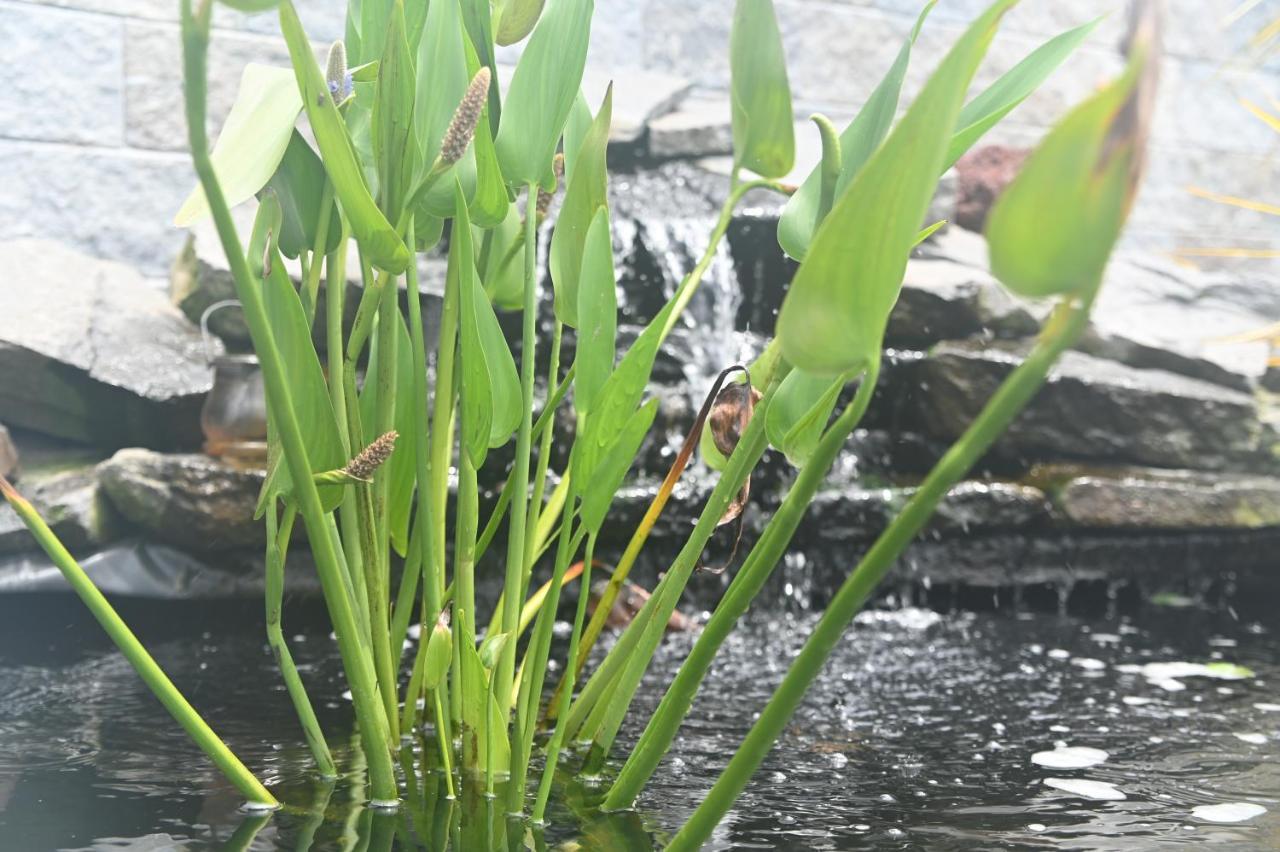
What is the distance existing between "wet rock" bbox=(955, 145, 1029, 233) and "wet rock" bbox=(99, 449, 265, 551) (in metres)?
3.18

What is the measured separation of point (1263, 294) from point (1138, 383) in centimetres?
193

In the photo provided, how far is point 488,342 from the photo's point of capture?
100 cm

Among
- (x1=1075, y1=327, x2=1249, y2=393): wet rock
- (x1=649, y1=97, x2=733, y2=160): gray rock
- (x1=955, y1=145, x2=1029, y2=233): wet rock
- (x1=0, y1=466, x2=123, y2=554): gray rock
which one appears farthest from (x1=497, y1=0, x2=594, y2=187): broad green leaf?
(x1=955, y1=145, x2=1029, y2=233): wet rock

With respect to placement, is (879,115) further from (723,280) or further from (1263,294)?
(1263,294)

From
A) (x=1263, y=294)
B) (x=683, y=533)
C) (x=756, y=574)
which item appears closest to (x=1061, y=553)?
(x=683, y=533)

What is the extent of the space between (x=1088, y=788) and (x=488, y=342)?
90 cm

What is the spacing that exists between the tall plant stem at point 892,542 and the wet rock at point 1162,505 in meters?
2.62

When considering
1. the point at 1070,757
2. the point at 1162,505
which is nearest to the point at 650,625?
the point at 1070,757

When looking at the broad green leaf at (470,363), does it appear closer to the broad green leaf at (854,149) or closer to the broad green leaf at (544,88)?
the broad green leaf at (544,88)

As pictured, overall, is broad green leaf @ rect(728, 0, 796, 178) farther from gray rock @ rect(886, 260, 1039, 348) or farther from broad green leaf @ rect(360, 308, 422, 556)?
gray rock @ rect(886, 260, 1039, 348)

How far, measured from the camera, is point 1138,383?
3262mm

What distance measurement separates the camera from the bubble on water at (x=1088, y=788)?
51.3 inches

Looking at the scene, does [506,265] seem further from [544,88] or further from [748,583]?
[748,583]

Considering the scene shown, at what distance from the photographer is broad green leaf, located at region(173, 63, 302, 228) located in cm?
89
